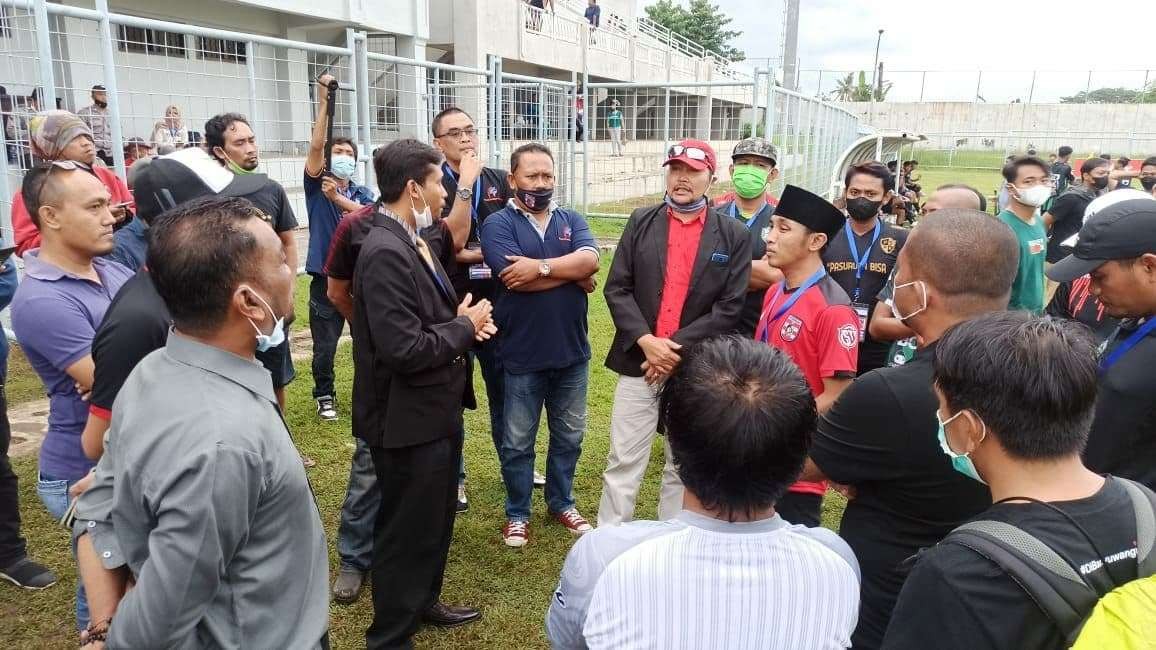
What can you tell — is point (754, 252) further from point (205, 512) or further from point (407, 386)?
point (205, 512)

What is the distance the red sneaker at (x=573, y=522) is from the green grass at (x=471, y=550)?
0.15 ft

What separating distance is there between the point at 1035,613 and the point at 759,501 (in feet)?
1.60

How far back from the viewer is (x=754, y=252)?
4.30 metres

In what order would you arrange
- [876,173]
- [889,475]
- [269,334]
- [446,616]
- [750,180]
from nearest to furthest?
1. [269,334]
2. [889,475]
3. [446,616]
4. [750,180]
5. [876,173]

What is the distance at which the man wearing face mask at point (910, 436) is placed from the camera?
6.00 feet

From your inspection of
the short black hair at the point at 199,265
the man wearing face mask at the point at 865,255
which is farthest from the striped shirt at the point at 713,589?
the man wearing face mask at the point at 865,255

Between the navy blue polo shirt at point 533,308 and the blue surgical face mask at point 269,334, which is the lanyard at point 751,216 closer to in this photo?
the navy blue polo shirt at point 533,308

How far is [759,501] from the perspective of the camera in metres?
1.33

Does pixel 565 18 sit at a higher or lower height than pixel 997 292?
higher

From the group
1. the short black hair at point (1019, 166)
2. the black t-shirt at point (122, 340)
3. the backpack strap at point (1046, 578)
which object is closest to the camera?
the backpack strap at point (1046, 578)

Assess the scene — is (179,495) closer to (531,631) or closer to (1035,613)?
(1035,613)

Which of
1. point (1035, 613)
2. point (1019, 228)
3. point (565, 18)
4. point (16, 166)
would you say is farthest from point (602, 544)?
point (565, 18)

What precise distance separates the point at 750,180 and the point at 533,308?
68.3 inches

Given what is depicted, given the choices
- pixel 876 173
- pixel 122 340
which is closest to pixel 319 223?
A: pixel 122 340
